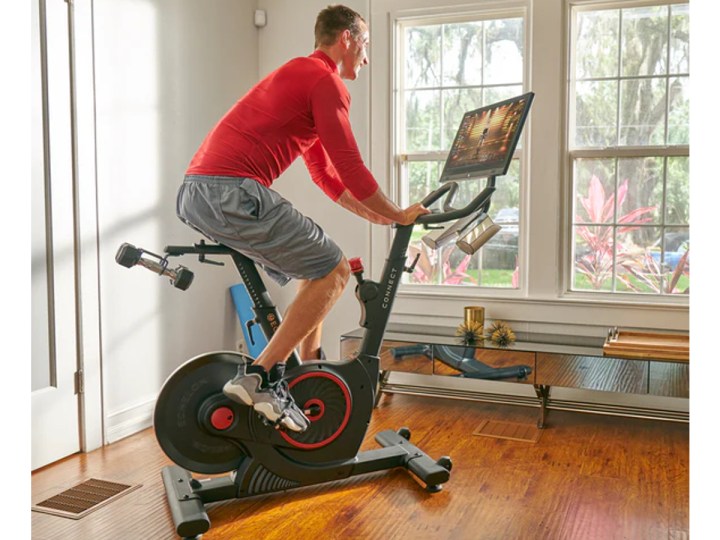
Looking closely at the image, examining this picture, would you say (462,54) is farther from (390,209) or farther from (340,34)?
(390,209)

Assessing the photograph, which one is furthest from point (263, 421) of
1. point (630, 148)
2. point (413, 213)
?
point (630, 148)

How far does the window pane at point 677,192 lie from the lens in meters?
3.77

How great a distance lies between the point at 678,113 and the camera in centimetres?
376

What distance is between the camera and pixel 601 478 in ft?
9.43

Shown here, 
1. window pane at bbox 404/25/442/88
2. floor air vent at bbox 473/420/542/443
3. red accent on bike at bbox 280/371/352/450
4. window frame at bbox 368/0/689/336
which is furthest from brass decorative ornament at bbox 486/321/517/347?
window pane at bbox 404/25/442/88

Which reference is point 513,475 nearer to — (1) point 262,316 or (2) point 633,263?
(1) point 262,316

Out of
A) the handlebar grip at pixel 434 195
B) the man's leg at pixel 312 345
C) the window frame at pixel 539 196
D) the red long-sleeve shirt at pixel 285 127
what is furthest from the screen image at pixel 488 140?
the window frame at pixel 539 196

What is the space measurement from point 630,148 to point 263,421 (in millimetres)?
2552

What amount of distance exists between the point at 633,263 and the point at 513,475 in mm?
1619

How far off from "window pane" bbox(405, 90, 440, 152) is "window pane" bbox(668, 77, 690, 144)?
51.1 inches

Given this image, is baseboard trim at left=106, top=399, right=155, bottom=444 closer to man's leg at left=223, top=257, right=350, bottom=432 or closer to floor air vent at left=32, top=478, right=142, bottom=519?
floor air vent at left=32, top=478, right=142, bottom=519

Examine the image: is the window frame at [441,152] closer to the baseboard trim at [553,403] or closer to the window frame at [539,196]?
the window frame at [539,196]

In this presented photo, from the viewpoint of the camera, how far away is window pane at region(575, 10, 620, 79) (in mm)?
3850
